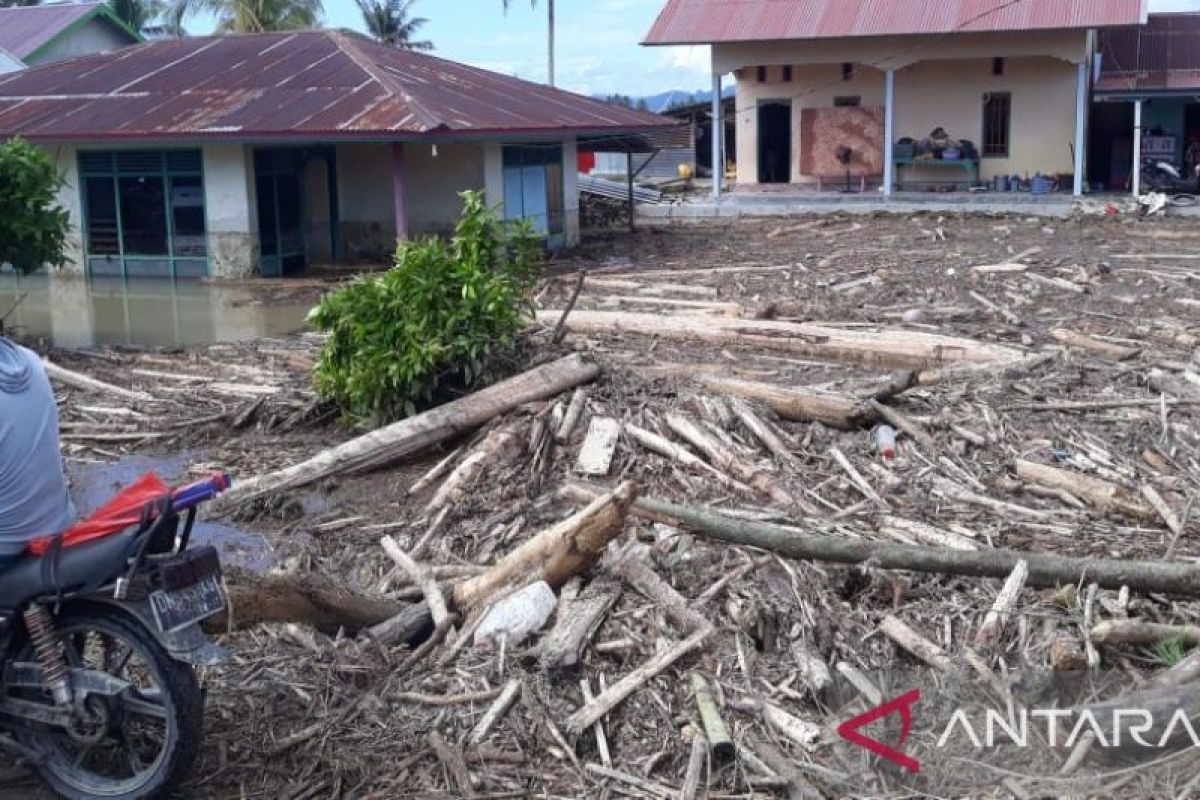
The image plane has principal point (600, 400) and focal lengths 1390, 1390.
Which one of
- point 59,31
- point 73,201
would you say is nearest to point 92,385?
point 73,201

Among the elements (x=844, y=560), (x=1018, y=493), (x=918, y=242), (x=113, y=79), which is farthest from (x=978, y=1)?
(x=844, y=560)

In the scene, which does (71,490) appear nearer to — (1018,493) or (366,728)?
(366,728)

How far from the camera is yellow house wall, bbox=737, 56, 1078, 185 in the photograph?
3262 centimetres

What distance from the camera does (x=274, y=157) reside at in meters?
25.3

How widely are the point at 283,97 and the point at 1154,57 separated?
20898mm

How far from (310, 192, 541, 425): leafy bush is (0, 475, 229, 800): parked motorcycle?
5.10 meters

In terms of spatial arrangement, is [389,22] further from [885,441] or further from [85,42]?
[885,441]

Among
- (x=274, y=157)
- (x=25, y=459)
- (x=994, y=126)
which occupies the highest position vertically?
(x=994, y=126)

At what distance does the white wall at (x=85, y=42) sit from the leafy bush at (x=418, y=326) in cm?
3403

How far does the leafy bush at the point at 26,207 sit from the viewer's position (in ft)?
51.8

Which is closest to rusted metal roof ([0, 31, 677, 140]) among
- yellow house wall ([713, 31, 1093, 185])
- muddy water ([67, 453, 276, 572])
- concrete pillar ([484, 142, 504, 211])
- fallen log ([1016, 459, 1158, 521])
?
concrete pillar ([484, 142, 504, 211])

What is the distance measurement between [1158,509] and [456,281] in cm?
541

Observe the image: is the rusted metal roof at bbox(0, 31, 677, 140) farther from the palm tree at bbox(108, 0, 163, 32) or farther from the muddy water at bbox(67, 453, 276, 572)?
the palm tree at bbox(108, 0, 163, 32)

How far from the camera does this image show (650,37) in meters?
33.2
